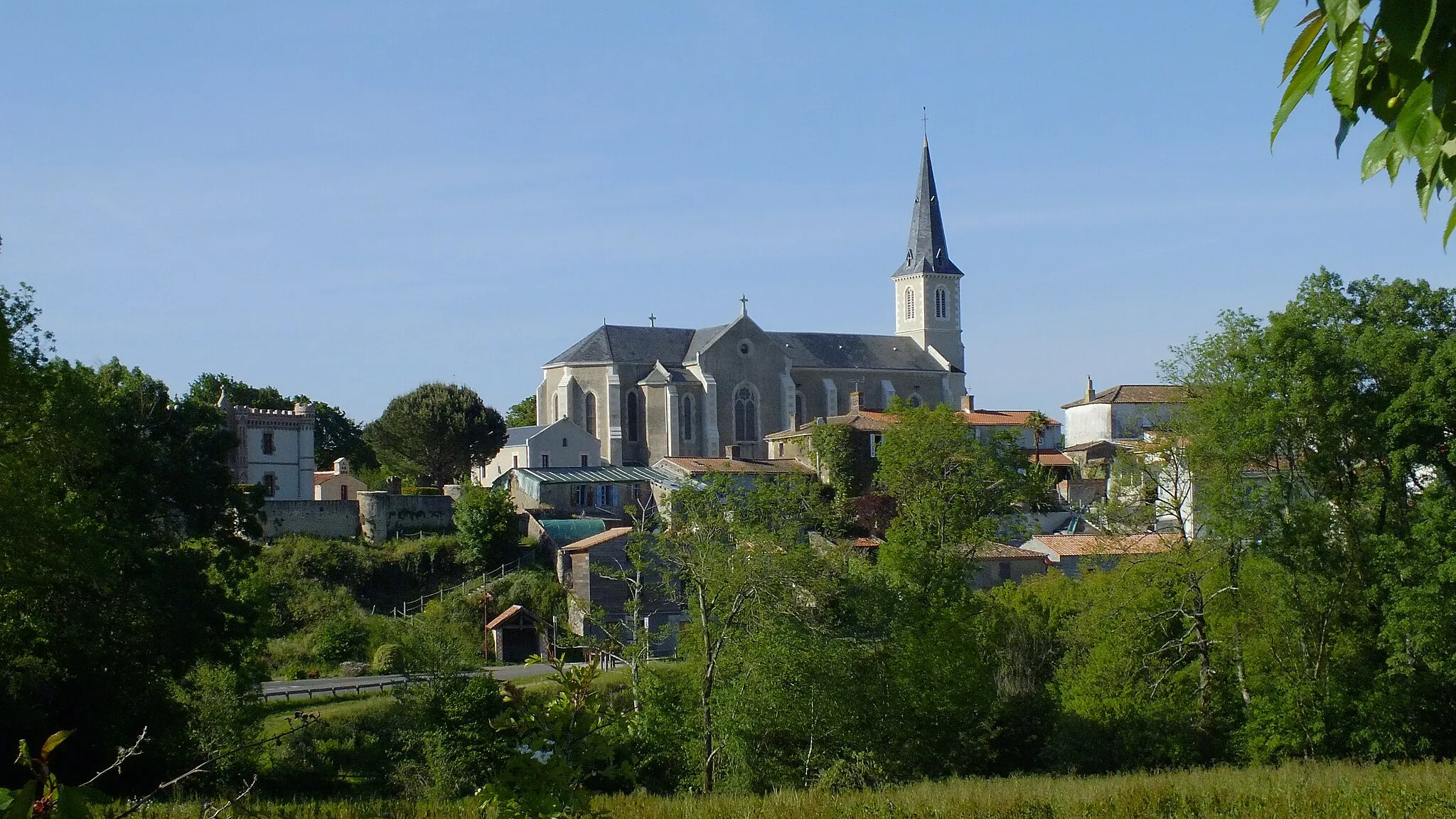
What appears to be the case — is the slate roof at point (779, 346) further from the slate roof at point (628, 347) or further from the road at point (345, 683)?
the road at point (345, 683)

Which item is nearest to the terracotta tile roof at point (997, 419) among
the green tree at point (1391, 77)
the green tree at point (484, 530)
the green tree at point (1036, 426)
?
the green tree at point (1036, 426)

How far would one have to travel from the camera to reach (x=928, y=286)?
7681 centimetres

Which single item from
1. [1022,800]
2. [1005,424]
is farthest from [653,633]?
[1005,424]

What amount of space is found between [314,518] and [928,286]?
4130cm

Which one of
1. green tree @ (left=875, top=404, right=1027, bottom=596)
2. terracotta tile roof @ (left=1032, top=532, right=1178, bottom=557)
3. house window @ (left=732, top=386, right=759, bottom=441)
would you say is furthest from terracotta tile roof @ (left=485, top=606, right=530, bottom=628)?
house window @ (left=732, top=386, right=759, bottom=441)

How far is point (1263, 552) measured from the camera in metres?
26.2

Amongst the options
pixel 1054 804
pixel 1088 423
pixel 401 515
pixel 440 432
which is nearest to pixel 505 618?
pixel 401 515

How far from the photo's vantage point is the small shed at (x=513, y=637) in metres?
39.1

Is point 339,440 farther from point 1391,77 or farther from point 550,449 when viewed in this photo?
point 1391,77

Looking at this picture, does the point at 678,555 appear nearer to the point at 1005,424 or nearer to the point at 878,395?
the point at 1005,424

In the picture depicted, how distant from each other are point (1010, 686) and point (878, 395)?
3902 centimetres

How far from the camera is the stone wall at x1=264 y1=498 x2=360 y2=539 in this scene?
45250mm

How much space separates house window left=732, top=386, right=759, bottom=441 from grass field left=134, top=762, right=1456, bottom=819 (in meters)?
46.5

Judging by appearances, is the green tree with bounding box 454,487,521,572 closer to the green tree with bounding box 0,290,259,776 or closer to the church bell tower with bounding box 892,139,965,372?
the green tree with bounding box 0,290,259,776
